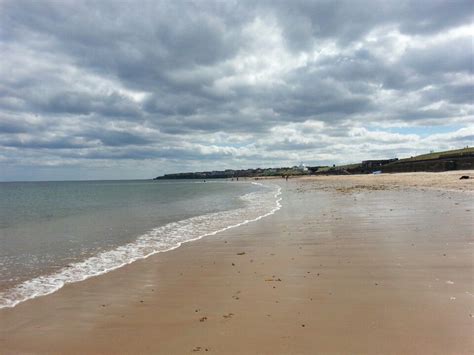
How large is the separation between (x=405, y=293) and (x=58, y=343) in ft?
19.4

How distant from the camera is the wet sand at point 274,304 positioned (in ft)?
15.3

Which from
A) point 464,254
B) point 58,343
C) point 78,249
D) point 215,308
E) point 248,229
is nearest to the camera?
point 58,343

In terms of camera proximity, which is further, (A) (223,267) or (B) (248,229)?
(B) (248,229)

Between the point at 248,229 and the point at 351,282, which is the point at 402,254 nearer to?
the point at 351,282

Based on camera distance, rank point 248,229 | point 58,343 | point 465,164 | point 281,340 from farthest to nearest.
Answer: point 465,164 → point 248,229 → point 58,343 → point 281,340

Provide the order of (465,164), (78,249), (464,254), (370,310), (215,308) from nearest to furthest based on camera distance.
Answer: (370,310)
(215,308)
(464,254)
(78,249)
(465,164)

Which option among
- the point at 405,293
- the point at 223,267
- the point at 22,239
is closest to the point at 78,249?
the point at 22,239

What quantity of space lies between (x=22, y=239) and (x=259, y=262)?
12.0 meters

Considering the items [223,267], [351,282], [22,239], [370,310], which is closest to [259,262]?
[223,267]

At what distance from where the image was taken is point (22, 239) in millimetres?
15164

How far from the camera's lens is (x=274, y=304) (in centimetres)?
598

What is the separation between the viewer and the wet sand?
4.65 metres

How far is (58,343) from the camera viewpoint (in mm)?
5059

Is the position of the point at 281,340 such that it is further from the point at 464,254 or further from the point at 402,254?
the point at 464,254
